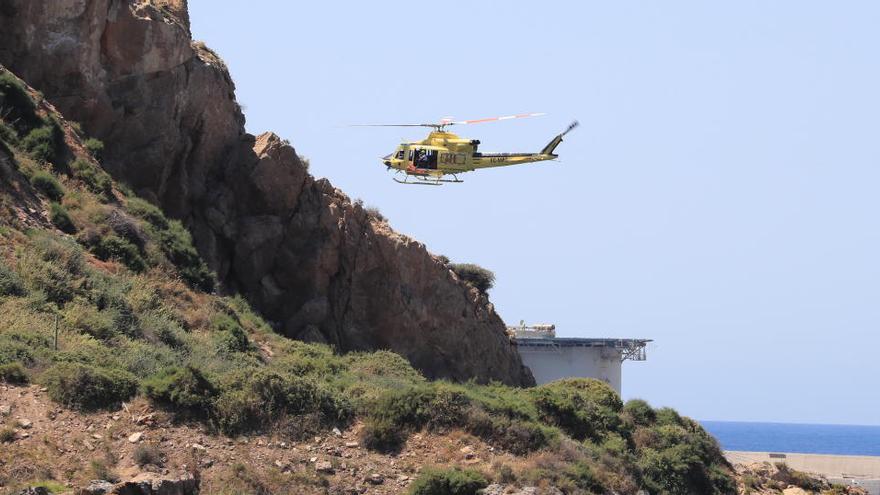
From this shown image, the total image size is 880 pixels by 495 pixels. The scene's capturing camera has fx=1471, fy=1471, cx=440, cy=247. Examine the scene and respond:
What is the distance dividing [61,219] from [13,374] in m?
9.77

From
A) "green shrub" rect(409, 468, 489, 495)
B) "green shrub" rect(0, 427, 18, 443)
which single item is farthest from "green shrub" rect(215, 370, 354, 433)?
"green shrub" rect(0, 427, 18, 443)

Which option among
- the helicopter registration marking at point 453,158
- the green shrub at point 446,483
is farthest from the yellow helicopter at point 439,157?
the green shrub at point 446,483

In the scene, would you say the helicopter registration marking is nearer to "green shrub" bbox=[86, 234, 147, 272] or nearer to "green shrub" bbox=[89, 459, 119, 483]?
"green shrub" bbox=[86, 234, 147, 272]

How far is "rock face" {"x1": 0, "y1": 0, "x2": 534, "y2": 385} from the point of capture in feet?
140

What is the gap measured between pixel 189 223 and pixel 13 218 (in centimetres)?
824

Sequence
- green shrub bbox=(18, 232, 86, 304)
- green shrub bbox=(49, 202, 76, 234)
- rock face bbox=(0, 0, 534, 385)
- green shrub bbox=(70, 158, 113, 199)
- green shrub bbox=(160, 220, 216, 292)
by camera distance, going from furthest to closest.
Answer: rock face bbox=(0, 0, 534, 385), green shrub bbox=(160, 220, 216, 292), green shrub bbox=(70, 158, 113, 199), green shrub bbox=(49, 202, 76, 234), green shrub bbox=(18, 232, 86, 304)

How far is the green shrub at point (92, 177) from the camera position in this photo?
40.7 metres

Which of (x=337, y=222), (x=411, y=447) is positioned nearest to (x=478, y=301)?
(x=337, y=222)

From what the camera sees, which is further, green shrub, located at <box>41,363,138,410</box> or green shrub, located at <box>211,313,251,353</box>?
green shrub, located at <box>211,313,251,353</box>

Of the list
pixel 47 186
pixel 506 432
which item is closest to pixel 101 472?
pixel 506 432

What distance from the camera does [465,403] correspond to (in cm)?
3453

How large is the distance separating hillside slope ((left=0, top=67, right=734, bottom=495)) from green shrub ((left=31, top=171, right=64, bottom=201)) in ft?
0.17

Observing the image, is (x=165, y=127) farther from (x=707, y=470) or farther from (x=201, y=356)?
(x=707, y=470)

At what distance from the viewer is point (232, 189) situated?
4575 centimetres
